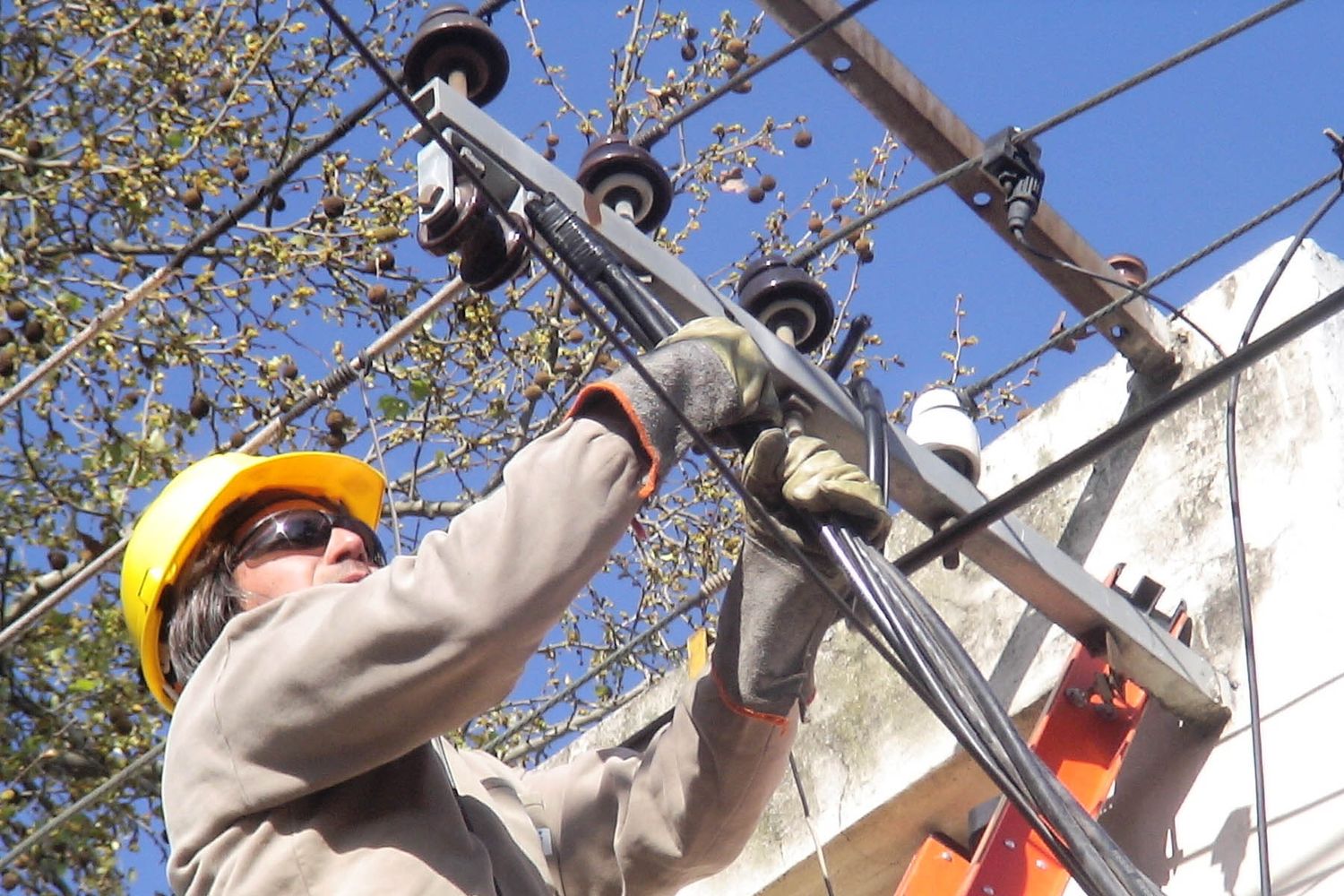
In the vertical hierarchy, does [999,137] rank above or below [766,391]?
above

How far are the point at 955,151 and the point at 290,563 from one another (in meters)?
1.92

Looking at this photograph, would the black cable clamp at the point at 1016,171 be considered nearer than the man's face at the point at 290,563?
No

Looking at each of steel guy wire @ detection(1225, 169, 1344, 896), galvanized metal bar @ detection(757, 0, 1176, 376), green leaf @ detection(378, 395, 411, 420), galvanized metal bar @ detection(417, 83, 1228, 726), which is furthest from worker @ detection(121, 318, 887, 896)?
green leaf @ detection(378, 395, 411, 420)

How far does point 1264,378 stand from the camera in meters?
4.28

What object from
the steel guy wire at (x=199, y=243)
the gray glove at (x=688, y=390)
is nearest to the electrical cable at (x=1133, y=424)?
the gray glove at (x=688, y=390)

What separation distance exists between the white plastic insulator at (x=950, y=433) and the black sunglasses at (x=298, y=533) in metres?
1.32

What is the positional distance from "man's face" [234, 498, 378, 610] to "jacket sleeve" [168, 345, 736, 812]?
0.46 meters

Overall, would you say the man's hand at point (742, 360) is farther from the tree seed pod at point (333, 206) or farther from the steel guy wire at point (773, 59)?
the tree seed pod at point (333, 206)

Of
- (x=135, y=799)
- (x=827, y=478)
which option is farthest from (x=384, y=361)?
(x=827, y=478)

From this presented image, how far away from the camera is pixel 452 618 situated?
2666mm

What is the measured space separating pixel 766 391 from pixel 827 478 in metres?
0.31

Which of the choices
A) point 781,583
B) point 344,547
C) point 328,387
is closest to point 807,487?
point 781,583

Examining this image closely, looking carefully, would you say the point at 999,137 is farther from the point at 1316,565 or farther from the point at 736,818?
the point at 736,818

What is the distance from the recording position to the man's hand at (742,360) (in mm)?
2730
